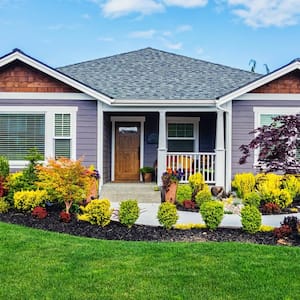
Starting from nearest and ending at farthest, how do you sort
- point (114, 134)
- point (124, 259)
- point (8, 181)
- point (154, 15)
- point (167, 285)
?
1. point (167, 285)
2. point (124, 259)
3. point (8, 181)
4. point (114, 134)
5. point (154, 15)

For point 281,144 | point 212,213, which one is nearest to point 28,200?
point 212,213

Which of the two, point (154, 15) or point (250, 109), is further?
point (154, 15)

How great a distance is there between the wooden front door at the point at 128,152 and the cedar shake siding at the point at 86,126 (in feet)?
6.51

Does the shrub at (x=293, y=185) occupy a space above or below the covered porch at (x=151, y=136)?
below

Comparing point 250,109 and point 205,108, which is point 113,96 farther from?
point 250,109

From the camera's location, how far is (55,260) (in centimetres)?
543

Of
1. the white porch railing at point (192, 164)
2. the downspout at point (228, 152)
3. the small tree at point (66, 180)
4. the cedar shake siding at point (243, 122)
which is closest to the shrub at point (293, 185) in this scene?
the cedar shake siding at point (243, 122)

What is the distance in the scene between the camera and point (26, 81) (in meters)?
12.2

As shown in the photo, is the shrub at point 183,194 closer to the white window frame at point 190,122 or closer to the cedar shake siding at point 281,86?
the white window frame at point 190,122

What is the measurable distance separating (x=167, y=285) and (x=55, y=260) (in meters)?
1.69

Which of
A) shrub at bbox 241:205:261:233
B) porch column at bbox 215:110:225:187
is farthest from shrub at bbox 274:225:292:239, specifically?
porch column at bbox 215:110:225:187

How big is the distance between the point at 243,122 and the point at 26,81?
6510 millimetres

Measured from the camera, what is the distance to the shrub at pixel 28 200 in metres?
8.81

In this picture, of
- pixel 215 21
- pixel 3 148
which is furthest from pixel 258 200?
pixel 215 21
